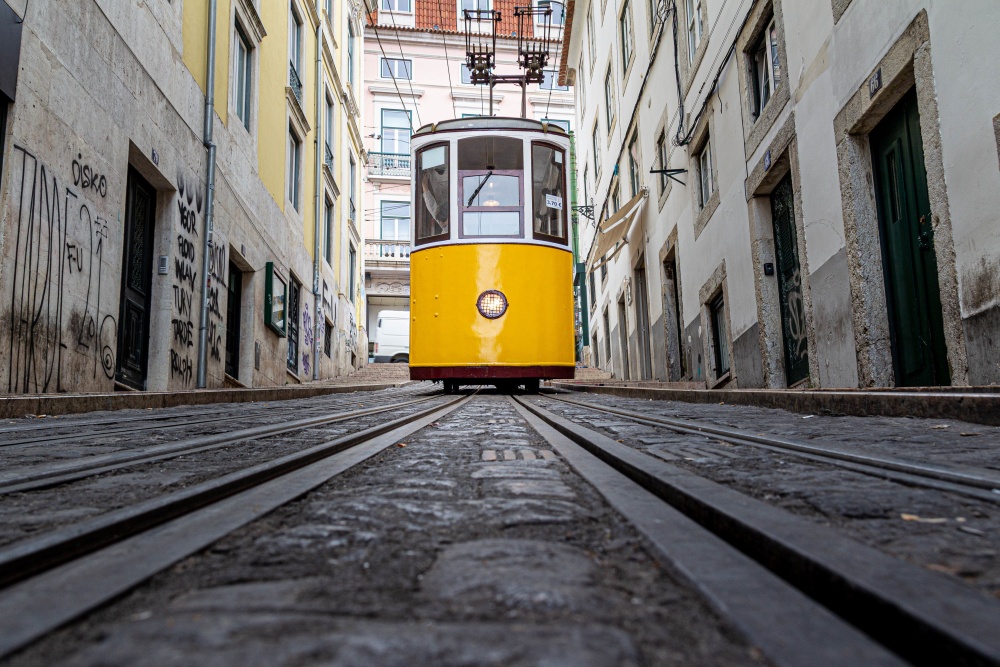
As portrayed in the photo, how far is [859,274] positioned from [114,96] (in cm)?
670

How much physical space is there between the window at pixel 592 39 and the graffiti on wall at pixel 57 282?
50.5ft

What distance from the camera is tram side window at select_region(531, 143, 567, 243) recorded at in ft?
29.6

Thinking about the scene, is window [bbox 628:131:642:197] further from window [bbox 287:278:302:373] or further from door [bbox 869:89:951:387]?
door [bbox 869:89:951:387]

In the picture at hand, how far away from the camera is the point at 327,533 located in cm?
127

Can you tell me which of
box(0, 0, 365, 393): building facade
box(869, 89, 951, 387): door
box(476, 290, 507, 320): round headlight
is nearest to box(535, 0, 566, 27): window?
box(0, 0, 365, 393): building facade

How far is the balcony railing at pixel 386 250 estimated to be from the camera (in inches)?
1122

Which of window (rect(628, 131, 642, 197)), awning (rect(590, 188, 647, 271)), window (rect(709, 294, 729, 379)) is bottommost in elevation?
window (rect(709, 294, 729, 379))

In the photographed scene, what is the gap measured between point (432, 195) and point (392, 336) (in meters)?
19.5

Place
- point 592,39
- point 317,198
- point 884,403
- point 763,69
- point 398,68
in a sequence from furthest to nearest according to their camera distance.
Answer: point 398,68
point 592,39
point 317,198
point 763,69
point 884,403

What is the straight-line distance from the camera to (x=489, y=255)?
8.76m

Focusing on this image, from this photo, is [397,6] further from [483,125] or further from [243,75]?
[483,125]

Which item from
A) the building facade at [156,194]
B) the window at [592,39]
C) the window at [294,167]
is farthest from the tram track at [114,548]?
the window at [592,39]

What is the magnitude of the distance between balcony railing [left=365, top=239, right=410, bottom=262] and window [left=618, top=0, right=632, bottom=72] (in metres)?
15.2

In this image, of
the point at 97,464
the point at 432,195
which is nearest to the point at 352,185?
the point at 432,195
